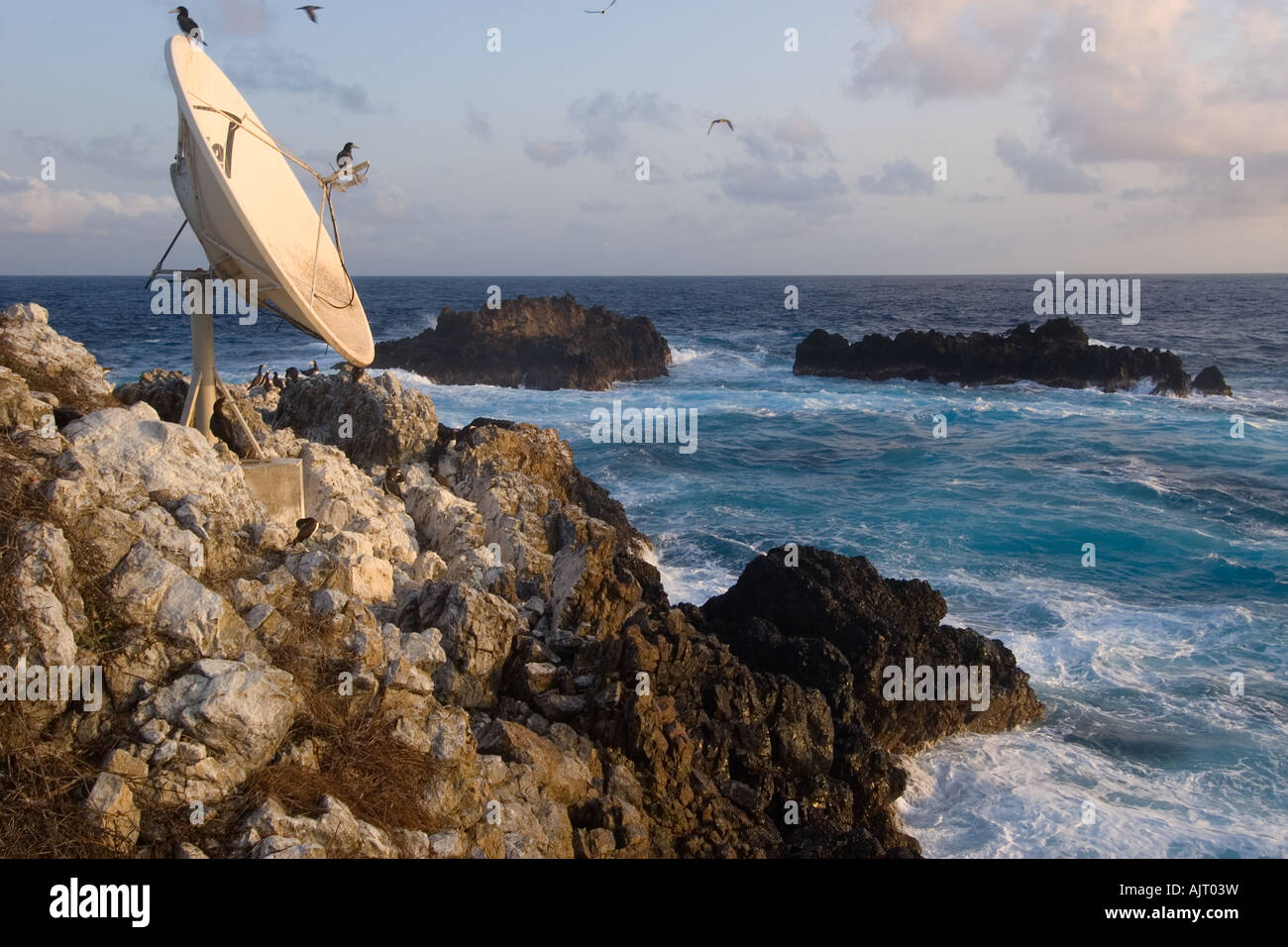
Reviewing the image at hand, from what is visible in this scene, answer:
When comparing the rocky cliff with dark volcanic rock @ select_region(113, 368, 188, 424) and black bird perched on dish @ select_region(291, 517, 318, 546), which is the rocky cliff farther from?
black bird perched on dish @ select_region(291, 517, 318, 546)

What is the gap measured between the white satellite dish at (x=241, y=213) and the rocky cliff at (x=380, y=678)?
5.04ft

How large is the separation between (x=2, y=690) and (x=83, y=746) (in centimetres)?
58

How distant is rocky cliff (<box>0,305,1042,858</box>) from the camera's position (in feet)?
19.0

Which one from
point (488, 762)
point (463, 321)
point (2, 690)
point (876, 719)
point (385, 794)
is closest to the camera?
point (2, 690)

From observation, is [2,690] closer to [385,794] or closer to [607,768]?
[385,794]

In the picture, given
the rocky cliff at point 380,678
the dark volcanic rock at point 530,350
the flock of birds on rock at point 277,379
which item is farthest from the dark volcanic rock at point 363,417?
the dark volcanic rock at point 530,350

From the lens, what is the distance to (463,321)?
158ft

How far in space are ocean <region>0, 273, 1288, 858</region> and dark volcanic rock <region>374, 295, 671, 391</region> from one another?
2362 mm

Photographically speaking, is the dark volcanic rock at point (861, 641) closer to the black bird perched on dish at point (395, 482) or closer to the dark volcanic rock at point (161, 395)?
the black bird perched on dish at point (395, 482)

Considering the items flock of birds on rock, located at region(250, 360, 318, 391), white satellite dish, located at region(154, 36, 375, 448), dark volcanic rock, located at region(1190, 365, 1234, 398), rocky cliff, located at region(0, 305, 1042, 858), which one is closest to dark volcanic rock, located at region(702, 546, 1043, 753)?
rocky cliff, located at region(0, 305, 1042, 858)

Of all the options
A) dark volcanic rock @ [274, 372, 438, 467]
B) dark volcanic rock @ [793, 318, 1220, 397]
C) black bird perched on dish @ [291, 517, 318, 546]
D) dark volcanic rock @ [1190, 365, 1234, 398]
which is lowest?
black bird perched on dish @ [291, 517, 318, 546]

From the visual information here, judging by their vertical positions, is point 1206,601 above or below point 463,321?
below
